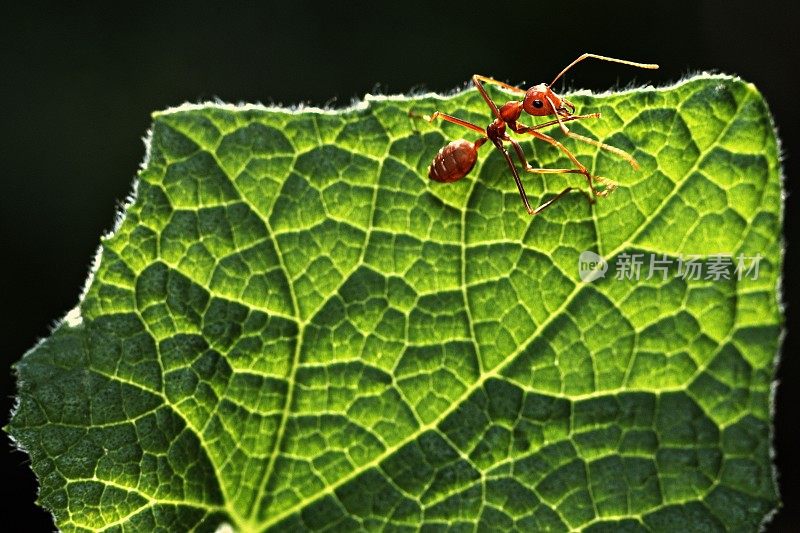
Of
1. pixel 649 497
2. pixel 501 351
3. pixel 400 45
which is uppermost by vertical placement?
pixel 400 45

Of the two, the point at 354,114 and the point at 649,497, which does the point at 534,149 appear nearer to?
the point at 354,114

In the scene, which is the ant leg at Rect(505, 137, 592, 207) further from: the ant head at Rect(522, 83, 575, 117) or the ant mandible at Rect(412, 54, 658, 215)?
the ant head at Rect(522, 83, 575, 117)

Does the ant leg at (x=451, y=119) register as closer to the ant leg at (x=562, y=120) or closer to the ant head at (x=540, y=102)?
the ant leg at (x=562, y=120)

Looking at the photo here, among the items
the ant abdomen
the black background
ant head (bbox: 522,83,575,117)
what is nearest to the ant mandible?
the ant abdomen

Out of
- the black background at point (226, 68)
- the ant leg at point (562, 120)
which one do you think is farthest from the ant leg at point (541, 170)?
the black background at point (226, 68)

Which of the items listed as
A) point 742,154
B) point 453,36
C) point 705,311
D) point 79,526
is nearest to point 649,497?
point 705,311

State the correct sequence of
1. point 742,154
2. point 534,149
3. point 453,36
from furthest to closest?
point 453,36 < point 534,149 < point 742,154

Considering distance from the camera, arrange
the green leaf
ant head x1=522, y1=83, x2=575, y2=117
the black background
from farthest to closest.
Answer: the black background, ant head x1=522, y1=83, x2=575, y2=117, the green leaf
